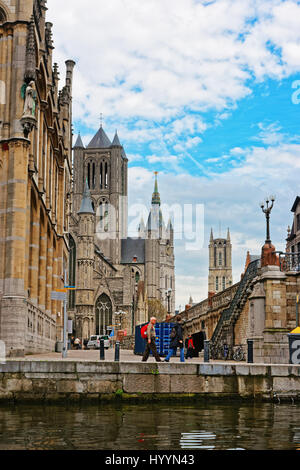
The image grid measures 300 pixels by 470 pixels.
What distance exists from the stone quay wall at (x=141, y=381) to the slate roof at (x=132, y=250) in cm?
12318

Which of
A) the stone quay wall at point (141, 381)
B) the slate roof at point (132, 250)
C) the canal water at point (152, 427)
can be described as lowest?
the canal water at point (152, 427)

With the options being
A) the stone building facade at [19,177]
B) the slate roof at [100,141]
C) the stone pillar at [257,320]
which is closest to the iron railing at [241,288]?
the stone pillar at [257,320]

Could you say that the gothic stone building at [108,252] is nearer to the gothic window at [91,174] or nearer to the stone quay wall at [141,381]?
the gothic window at [91,174]

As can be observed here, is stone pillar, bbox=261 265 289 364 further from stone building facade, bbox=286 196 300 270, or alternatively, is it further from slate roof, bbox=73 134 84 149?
slate roof, bbox=73 134 84 149

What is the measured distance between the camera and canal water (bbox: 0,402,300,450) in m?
8.83

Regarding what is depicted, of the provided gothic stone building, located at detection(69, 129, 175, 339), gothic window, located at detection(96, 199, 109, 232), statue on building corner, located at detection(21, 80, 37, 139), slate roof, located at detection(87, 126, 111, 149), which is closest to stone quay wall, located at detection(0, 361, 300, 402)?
statue on building corner, located at detection(21, 80, 37, 139)

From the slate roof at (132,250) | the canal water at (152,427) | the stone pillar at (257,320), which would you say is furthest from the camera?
the slate roof at (132,250)

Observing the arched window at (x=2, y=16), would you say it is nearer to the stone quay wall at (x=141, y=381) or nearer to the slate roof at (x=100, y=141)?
the stone quay wall at (x=141, y=381)

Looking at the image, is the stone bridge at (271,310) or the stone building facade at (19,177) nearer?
the stone building facade at (19,177)

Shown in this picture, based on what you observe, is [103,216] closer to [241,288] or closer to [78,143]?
[78,143]

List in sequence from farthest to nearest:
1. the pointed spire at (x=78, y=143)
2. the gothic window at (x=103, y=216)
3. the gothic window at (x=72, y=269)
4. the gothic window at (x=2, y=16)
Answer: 1. the pointed spire at (x=78, y=143)
2. the gothic window at (x=103, y=216)
3. the gothic window at (x=72, y=269)
4. the gothic window at (x=2, y=16)

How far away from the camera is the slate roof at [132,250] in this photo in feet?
456

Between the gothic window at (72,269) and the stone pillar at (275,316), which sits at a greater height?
the gothic window at (72,269)
